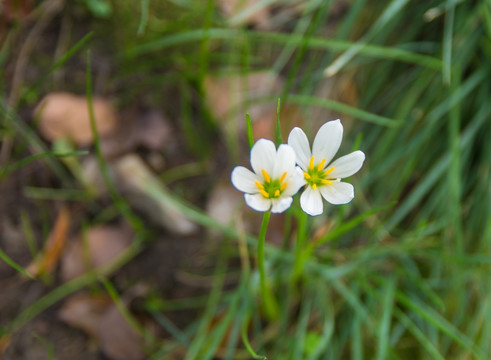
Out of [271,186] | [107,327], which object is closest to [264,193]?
[271,186]

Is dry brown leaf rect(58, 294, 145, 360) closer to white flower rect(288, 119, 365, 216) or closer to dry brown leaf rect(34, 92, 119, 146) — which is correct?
dry brown leaf rect(34, 92, 119, 146)

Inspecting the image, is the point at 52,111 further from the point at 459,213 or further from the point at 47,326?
the point at 459,213

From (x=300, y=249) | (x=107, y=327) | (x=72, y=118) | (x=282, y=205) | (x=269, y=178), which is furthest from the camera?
(x=72, y=118)

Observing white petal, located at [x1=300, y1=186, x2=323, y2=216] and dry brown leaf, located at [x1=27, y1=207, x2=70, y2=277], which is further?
dry brown leaf, located at [x1=27, y1=207, x2=70, y2=277]

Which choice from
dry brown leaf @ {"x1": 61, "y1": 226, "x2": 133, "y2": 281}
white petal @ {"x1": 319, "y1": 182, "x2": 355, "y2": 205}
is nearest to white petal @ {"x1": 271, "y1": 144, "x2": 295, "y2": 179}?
white petal @ {"x1": 319, "y1": 182, "x2": 355, "y2": 205}

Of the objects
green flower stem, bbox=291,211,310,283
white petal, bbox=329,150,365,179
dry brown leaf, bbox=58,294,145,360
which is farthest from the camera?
dry brown leaf, bbox=58,294,145,360

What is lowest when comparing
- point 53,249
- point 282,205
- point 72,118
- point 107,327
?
point 107,327

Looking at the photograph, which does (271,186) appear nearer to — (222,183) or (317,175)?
(317,175)
